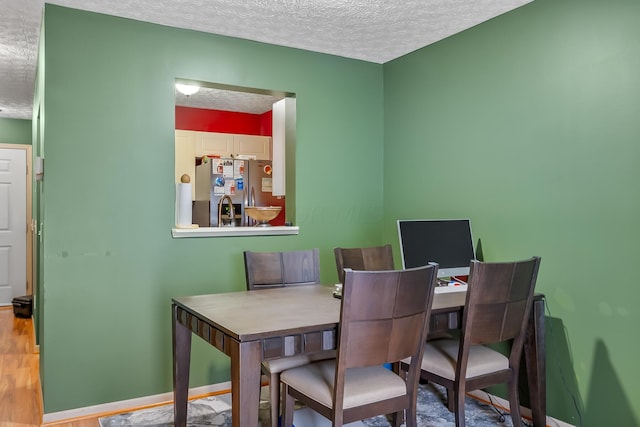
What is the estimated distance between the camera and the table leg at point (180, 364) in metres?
2.45

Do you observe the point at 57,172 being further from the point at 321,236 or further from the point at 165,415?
the point at 321,236

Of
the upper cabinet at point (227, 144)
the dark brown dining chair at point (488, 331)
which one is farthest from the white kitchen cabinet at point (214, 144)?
the dark brown dining chair at point (488, 331)

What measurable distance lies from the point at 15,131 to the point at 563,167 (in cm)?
618

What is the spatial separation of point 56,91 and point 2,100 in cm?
300

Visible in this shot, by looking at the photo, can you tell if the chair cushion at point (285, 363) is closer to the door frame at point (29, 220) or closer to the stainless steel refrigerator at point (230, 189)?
the stainless steel refrigerator at point (230, 189)

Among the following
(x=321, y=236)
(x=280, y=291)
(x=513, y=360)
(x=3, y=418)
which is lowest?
(x=3, y=418)

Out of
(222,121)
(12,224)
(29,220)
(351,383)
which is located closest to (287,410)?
(351,383)

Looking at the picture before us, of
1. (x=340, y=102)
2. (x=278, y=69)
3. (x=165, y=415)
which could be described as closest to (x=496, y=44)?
(x=340, y=102)

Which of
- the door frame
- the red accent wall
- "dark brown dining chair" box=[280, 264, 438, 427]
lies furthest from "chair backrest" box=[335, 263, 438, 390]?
the door frame

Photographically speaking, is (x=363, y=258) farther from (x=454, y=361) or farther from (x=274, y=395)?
(x=274, y=395)

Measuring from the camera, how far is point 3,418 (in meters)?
2.94

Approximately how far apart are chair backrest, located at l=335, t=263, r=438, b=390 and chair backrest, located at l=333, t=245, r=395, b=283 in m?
1.02

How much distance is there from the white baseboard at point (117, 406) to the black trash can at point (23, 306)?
313cm

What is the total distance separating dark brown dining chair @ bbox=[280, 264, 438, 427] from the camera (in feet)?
6.18
